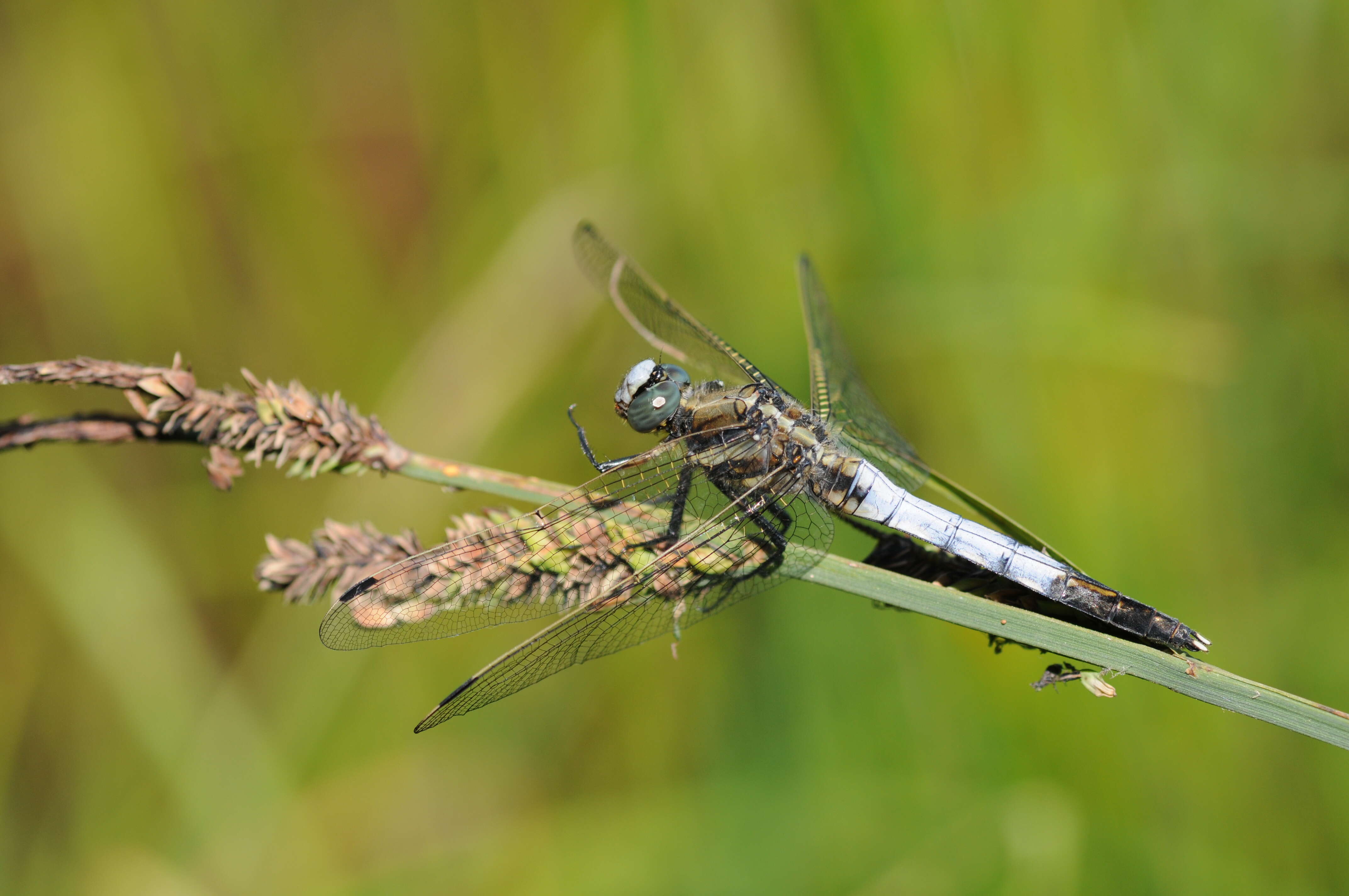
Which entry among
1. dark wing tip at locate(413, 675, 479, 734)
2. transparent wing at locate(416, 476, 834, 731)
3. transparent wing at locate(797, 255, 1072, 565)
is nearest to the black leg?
transparent wing at locate(416, 476, 834, 731)

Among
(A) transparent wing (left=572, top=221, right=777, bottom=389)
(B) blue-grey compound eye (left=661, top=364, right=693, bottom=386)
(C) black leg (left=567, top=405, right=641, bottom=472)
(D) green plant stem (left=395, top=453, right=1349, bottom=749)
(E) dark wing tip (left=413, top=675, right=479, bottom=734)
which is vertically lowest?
(E) dark wing tip (left=413, top=675, right=479, bottom=734)

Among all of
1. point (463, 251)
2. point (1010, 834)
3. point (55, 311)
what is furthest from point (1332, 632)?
point (55, 311)

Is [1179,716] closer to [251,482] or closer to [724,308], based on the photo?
[724,308]

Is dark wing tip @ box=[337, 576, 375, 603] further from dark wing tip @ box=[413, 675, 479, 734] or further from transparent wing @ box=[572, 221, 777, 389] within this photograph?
transparent wing @ box=[572, 221, 777, 389]

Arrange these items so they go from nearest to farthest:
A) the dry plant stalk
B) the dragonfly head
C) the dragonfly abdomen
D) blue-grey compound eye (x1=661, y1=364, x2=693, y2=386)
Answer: the dry plant stalk < the dragonfly abdomen < the dragonfly head < blue-grey compound eye (x1=661, y1=364, x2=693, y2=386)

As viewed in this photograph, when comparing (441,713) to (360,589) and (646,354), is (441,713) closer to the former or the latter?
(360,589)

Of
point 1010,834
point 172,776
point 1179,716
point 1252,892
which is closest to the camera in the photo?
point 1252,892

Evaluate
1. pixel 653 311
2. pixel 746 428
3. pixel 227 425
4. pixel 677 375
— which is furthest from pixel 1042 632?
pixel 227 425
